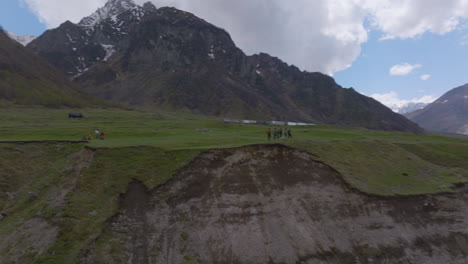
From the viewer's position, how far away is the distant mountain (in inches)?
6048

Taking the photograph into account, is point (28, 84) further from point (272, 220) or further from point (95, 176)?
point (272, 220)

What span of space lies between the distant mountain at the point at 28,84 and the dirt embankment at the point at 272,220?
148 m

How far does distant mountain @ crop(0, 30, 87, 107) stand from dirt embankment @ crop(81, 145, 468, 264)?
487ft

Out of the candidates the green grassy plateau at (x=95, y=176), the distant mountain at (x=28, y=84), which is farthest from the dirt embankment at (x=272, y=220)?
the distant mountain at (x=28, y=84)

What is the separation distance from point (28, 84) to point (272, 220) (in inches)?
7334

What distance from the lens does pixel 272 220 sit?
25953 millimetres

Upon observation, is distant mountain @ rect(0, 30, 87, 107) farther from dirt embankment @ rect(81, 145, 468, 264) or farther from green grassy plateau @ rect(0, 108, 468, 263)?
dirt embankment @ rect(81, 145, 468, 264)

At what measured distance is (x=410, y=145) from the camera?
56469 millimetres

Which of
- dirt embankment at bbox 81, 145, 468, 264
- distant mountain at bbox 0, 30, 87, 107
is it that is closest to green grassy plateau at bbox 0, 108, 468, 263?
dirt embankment at bbox 81, 145, 468, 264

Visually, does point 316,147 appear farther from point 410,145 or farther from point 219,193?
point 410,145

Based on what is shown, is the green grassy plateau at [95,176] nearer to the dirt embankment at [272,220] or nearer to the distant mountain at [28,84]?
the dirt embankment at [272,220]

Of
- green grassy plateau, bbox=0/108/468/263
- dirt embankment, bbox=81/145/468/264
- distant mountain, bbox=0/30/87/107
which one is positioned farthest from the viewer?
distant mountain, bbox=0/30/87/107

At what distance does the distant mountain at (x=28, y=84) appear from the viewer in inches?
6048

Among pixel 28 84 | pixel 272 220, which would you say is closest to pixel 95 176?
pixel 272 220
